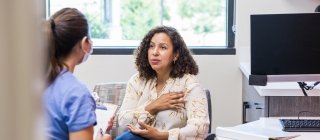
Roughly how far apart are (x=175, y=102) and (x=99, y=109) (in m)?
0.57

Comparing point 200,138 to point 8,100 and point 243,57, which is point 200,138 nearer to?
point 243,57

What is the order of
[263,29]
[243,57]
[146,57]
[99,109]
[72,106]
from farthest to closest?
[243,57] → [146,57] → [263,29] → [99,109] → [72,106]

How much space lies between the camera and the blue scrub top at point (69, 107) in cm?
134

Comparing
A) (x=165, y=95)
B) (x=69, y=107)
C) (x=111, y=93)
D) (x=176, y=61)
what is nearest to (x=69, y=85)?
(x=69, y=107)

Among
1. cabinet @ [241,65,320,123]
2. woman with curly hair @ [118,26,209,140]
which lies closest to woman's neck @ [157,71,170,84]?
woman with curly hair @ [118,26,209,140]

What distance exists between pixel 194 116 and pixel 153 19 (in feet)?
4.74

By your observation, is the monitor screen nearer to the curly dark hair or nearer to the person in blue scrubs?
the curly dark hair

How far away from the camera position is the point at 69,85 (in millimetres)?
1364

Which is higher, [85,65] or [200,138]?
[85,65]

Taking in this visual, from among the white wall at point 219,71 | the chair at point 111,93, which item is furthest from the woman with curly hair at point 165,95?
the white wall at point 219,71

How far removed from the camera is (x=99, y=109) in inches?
69.9

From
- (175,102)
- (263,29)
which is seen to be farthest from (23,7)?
(175,102)

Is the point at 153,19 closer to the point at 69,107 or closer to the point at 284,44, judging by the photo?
the point at 284,44

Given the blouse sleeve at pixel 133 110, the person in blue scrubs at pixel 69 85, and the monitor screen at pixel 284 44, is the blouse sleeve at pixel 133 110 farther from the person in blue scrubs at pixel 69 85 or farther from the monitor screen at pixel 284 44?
the person in blue scrubs at pixel 69 85
